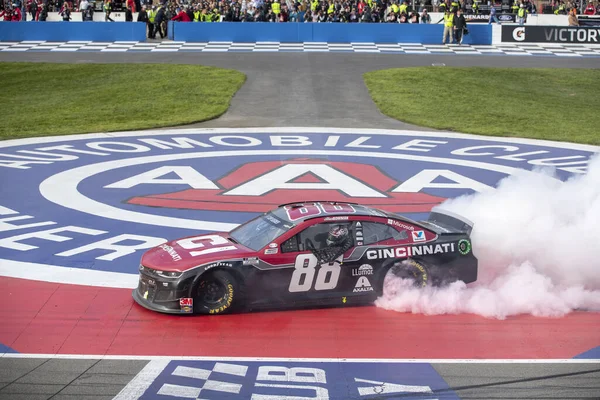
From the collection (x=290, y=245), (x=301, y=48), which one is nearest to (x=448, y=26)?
(x=301, y=48)

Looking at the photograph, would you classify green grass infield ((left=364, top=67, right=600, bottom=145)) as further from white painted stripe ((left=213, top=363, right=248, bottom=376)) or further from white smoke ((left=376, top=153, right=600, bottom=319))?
white painted stripe ((left=213, top=363, right=248, bottom=376))

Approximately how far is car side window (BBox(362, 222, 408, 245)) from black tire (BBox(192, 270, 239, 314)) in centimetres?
194

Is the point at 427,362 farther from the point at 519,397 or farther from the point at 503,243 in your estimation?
the point at 503,243

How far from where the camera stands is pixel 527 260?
12.3m

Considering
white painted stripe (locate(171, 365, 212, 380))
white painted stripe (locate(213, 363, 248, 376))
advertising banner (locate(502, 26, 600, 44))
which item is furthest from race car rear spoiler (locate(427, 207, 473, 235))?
advertising banner (locate(502, 26, 600, 44))

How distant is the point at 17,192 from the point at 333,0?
31.7 metres

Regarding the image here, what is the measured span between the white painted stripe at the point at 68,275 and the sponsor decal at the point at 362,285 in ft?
11.1

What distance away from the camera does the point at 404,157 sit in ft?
73.2

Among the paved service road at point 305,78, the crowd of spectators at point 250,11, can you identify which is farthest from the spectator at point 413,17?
the paved service road at point 305,78

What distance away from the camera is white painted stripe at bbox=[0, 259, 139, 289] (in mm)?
12641

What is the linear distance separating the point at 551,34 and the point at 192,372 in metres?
41.4

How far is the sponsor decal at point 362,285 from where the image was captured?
1147cm

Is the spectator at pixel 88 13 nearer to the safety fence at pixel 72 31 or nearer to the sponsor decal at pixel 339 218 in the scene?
the safety fence at pixel 72 31

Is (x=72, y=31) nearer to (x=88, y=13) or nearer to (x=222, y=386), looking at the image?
(x=88, y=13)
